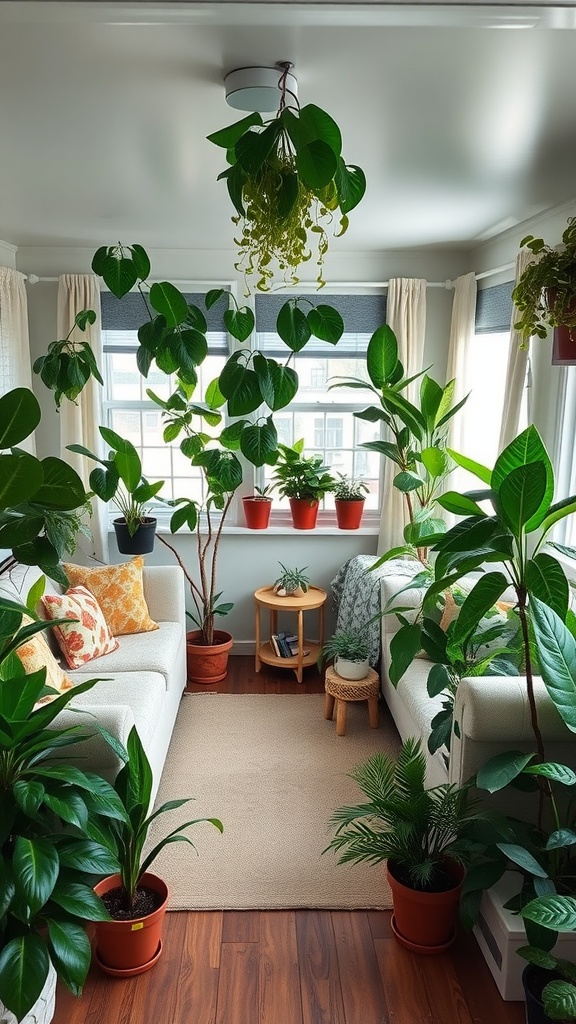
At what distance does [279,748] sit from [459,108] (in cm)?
270

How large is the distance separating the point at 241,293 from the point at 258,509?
1300mm

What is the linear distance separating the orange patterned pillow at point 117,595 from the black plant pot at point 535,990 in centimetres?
230

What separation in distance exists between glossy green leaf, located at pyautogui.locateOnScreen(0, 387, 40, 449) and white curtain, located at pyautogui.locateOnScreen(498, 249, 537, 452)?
233cm

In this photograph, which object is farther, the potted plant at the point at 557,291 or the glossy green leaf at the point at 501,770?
the potted plant at the point at 557,291

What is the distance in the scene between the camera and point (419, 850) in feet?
7.47

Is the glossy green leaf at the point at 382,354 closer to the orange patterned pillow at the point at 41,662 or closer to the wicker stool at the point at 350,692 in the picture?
the wicker stool at the point at 350,692

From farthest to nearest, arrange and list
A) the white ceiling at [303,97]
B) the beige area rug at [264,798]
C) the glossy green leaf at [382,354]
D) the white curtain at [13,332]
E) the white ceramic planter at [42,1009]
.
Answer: the white curtain at [13,332]
the glossy green leaf at [382,354]
the beige area rug at [264,798]
the white ceramic planter at [42,1009]
the white ceiling at [303,97]

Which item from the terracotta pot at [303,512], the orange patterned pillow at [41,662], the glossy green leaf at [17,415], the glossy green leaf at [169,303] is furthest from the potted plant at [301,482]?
the glossy green leaf at [17,415]

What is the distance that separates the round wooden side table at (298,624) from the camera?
4.21 m

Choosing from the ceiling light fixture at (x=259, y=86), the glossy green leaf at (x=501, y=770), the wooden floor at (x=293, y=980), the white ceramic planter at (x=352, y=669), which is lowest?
the wooden floor at (x=293, y=980)

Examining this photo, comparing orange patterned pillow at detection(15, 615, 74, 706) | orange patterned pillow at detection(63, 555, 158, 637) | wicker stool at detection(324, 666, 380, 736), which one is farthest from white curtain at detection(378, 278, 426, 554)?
orange patterned pillow at detection(15, 615, 74, 706)

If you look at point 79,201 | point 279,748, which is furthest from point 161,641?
point 79,201

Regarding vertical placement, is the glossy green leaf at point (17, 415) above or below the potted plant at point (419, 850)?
above

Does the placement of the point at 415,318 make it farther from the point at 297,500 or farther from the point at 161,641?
the point at 161,641
